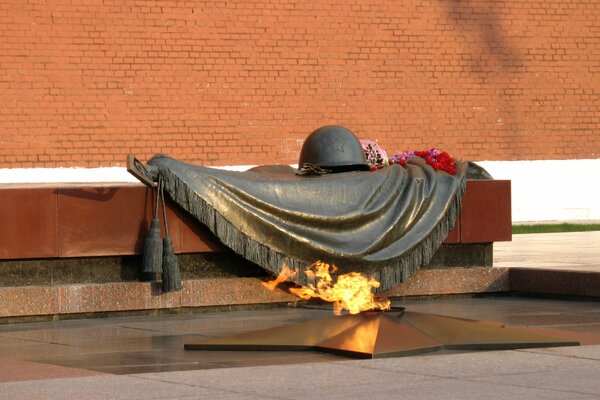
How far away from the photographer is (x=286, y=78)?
15336 millimetres

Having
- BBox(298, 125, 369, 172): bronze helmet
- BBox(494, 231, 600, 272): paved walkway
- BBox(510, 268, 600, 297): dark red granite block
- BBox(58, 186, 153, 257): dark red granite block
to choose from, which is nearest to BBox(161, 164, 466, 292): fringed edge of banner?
BBox(58, 186, 153, 257): dark red granite block

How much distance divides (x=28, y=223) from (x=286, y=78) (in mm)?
7605

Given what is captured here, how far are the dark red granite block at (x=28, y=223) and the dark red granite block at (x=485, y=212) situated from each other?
8.96ft

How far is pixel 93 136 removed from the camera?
14297 mm

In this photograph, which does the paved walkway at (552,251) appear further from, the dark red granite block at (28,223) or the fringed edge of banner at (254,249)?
the dark red granite block at (28,223)

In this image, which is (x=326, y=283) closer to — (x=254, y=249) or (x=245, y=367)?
(x=254, y=249)

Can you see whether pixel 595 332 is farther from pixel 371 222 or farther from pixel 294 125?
pixel 294 125

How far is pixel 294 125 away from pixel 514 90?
303 cm

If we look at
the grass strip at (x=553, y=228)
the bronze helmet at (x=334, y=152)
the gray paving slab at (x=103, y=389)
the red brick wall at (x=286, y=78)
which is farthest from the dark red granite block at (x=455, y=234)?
the grass strip at (x=553, y=228)

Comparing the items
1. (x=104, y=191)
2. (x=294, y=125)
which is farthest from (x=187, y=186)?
(x=294, y=125)

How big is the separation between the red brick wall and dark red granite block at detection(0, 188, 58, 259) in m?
6.04

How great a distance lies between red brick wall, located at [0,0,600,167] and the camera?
14109 mm

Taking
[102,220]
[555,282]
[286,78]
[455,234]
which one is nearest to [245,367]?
[102,220]

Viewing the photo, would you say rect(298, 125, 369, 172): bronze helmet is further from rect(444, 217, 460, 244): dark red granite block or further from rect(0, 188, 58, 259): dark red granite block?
rect(0, 188, 58, 259): dark red granite block
